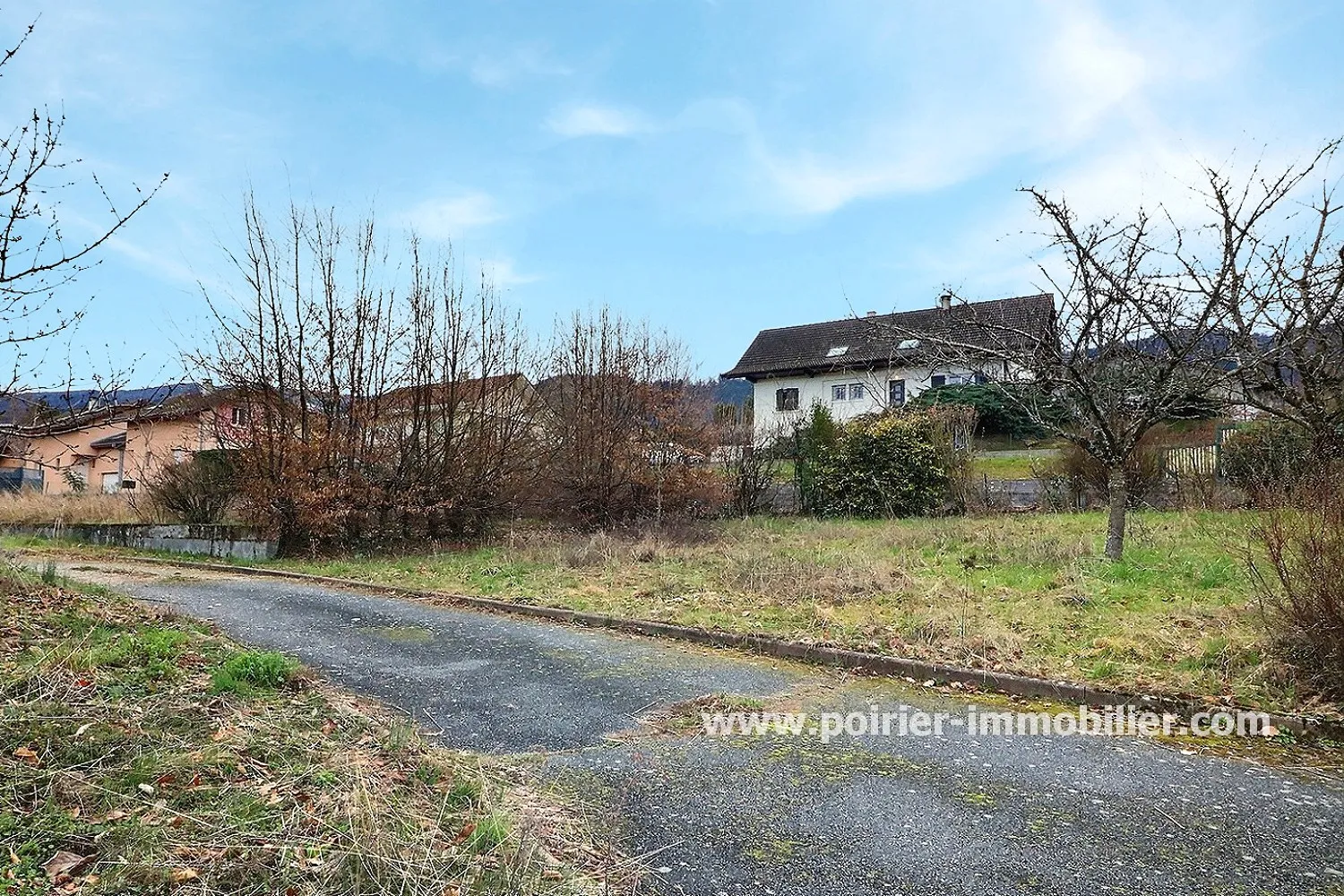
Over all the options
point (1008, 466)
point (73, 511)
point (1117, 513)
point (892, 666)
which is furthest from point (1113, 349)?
point (73, 511)

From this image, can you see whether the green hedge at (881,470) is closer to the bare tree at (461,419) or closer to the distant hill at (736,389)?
the bare tree at (461,419)

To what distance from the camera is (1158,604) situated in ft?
22.7

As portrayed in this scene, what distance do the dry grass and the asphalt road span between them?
43.9 ft

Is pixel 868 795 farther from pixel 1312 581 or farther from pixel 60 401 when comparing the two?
pixel 60 401

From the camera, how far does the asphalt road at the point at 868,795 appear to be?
9.86ft

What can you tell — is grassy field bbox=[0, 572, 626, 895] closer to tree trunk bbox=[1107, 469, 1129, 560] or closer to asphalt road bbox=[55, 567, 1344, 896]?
asphalt road bbox=[55, 567, 1344, 896]

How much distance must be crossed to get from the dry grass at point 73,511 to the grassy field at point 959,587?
21.1 feet

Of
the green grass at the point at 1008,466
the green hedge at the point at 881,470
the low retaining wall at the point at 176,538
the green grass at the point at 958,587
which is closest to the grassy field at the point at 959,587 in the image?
the green grass at the point at 958,587

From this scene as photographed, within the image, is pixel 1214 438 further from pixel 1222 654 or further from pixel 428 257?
pixel 428 257

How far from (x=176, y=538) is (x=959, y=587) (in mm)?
13998

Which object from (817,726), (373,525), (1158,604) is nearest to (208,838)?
(817,726)

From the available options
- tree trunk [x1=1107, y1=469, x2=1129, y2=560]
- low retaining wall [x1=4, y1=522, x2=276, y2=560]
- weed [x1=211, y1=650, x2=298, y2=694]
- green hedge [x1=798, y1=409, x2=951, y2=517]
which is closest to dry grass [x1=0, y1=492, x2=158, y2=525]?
low retaining wall [x1=4, y1=522, x2=276, y2=560]

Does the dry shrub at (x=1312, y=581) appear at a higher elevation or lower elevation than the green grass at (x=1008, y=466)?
lower

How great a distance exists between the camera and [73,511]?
656 inches
